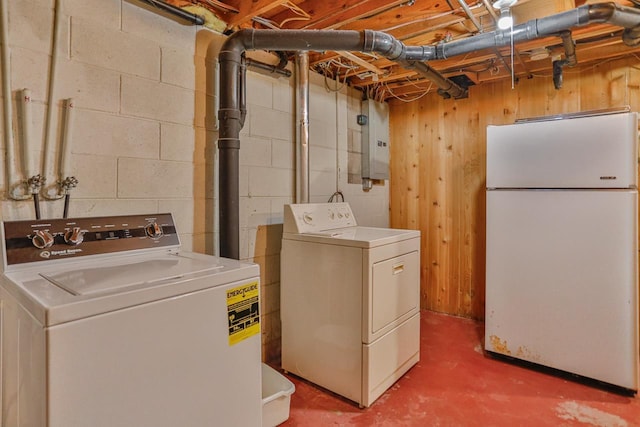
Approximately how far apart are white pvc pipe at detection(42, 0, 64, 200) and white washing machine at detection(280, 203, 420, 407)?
1230 millimetres

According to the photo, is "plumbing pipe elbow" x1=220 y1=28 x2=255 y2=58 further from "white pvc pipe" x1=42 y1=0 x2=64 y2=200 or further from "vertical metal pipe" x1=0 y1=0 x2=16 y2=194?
"vertical metal pipe" x1=0 y1=0 x2=16 y2=194

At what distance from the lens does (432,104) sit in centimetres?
337

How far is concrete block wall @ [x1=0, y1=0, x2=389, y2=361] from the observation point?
146 cm

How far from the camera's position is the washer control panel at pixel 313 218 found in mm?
2246

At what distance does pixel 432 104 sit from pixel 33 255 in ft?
10.5

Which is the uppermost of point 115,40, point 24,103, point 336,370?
point 115,40

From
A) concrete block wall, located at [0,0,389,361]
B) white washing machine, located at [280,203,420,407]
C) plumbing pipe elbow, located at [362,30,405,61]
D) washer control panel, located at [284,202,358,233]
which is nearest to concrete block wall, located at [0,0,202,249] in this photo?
concrete block wall, located at [0,0,389,361]

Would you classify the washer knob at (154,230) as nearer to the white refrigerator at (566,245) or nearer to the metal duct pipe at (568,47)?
the white refrigerator at (566,245)

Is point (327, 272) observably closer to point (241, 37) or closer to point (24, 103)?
point (241, 37)

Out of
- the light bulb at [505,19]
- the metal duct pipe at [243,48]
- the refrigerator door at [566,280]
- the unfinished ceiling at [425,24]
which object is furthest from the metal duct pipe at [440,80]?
the refrigerator door at [566,280]

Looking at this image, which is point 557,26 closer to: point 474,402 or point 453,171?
point 453,171

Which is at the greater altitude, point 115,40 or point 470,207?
point 115,40

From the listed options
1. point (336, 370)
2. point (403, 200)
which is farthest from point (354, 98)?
point (336, 370)

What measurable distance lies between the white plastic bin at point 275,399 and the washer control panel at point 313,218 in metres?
0.86
